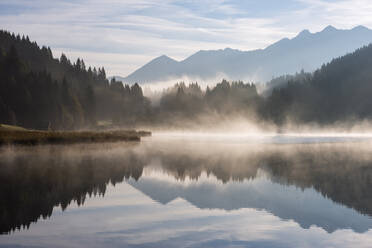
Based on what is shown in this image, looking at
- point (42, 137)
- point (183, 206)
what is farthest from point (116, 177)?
point (42, 137)

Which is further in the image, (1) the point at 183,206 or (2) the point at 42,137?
(2) the point at 42,137

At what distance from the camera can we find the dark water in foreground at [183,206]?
732 inches

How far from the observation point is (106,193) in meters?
30.1

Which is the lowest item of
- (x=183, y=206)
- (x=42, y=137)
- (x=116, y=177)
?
(x=183, y=206)

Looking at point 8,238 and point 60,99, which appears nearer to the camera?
point 8,238

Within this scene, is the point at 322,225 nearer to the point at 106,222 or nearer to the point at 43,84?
the point at 106,222

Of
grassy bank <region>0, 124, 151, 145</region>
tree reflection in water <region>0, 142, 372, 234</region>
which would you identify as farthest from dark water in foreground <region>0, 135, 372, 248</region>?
grassy bank <region>0, 124, 151, 145</region>

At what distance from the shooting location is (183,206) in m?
26.5

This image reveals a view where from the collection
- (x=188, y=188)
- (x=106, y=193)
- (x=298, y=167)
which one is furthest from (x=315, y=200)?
(x=298, y=167)

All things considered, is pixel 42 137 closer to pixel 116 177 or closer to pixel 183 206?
pixel 116 177

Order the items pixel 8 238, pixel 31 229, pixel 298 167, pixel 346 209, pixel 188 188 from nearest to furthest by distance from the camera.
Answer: pixel 8 238, pixel 31 229, pixel 346 209, pixel 188 188, pixel 298 167

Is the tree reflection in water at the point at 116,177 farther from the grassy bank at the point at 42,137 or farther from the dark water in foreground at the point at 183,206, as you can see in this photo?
the grassy bank at the point at 42,137

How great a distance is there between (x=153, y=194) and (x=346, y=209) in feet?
35.7

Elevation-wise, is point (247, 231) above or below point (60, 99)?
below
